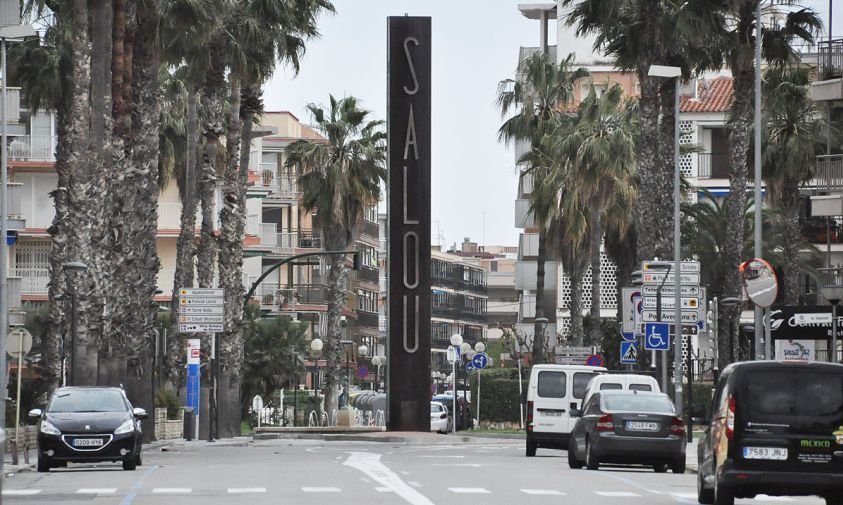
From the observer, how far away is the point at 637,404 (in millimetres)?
31062

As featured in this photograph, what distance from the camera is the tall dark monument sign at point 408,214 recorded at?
5598 centimetres

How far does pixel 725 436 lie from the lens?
66.8ft

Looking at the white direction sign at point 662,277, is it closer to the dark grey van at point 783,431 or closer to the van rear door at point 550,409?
the van rear door at point 550,409

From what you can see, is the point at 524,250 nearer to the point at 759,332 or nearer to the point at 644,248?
the point at 644,248

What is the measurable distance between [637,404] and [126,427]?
28.0 ft

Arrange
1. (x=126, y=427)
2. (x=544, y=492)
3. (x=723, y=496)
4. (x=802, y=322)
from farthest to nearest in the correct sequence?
1. (x=802, y=322)
2. (x=126, y=427)
3. (x=544, y=492)
4. (x=723, y=496)

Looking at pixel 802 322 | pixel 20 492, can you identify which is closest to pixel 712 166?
pixel 802 322

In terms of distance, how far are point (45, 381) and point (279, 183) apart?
187 feet

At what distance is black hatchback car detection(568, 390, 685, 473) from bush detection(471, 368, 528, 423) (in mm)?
46622

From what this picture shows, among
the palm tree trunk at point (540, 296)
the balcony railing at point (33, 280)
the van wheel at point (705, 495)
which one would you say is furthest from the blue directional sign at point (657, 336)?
the balcony railing at point (33, 280)

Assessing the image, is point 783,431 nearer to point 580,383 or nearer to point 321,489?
point 321,489

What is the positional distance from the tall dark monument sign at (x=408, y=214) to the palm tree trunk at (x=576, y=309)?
16416 millimetres

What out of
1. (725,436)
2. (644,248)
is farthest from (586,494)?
(644,248)

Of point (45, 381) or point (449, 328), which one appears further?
point (449, 328)
